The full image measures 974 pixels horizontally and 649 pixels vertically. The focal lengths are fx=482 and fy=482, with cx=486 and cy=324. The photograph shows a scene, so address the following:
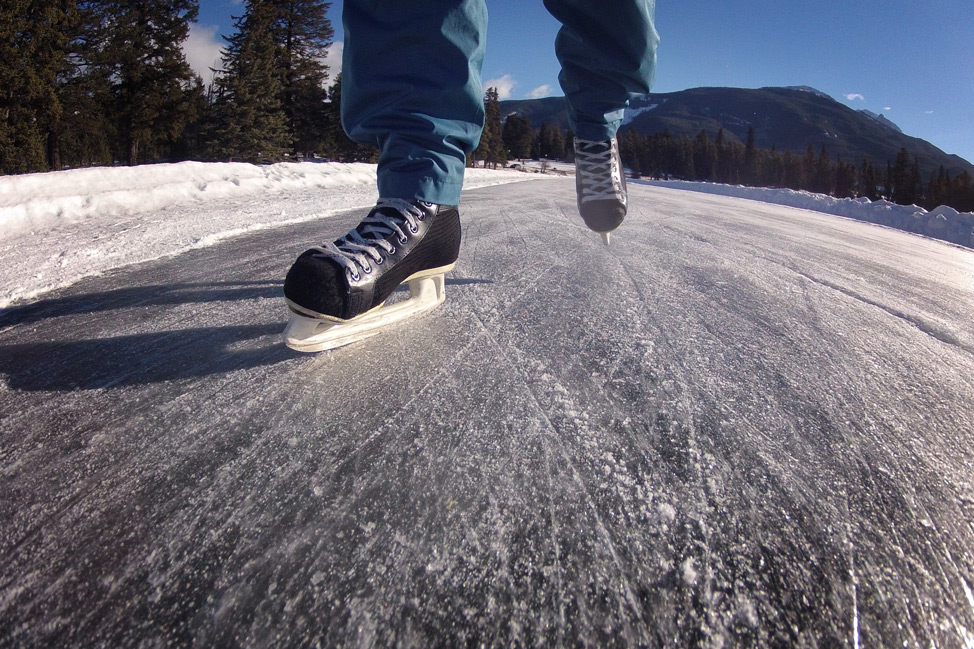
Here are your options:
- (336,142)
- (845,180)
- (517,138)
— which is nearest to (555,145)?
(517,138)

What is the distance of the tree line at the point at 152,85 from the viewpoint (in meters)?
12.5

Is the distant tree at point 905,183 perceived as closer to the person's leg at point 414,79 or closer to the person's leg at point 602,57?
the person's leg at point 602,57

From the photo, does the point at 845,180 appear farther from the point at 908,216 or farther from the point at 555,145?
the point at 908,216

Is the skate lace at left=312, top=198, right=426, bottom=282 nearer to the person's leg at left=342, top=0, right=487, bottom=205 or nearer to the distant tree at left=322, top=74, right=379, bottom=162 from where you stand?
the person's leg at left=342, top=0, right=487, bottom=205

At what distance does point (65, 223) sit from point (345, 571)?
2.00 meters

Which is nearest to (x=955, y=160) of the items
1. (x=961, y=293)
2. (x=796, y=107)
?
(x=796, y=107)

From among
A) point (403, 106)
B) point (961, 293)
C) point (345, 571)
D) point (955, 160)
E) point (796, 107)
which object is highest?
point (796, 107)

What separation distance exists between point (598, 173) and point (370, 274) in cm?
80

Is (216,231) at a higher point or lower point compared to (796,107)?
lower

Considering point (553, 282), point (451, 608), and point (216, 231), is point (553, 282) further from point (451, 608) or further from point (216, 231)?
point (216, 231)

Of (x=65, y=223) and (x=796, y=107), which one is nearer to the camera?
(x=65, y=223)

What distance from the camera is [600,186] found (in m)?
1.26

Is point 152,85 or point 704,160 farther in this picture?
point 704,160

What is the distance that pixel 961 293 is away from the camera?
131cm
